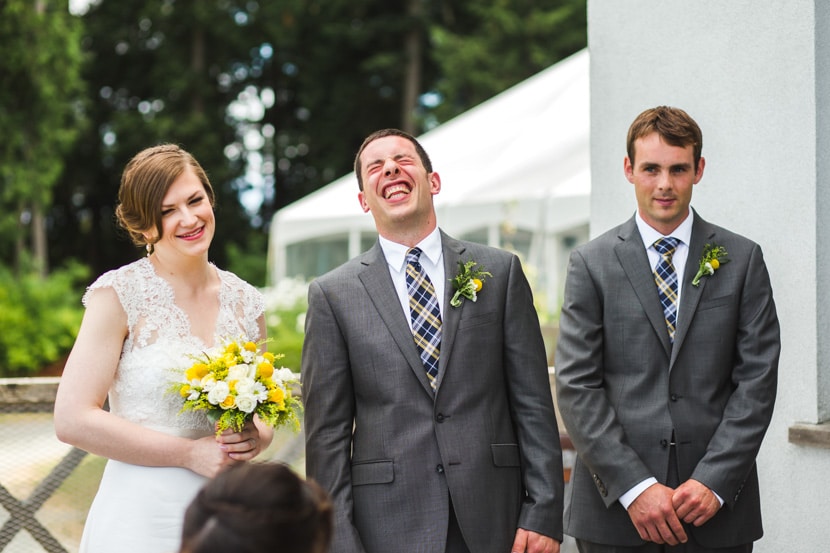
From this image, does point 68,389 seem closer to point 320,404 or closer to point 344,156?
point 320,404

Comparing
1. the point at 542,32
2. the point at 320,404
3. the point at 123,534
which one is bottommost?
the point at 123,534

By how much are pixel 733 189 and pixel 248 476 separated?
3.26 meters

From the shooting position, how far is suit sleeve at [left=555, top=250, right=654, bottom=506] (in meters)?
3.09

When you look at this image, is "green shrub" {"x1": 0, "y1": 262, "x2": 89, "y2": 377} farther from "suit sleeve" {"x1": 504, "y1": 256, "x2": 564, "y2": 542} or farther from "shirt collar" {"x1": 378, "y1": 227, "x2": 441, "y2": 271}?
"suit sleeve" {"x1": 504, "y1": 256, "x2": 564, "y2": 542}

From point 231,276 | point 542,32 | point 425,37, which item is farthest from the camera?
point 425,37

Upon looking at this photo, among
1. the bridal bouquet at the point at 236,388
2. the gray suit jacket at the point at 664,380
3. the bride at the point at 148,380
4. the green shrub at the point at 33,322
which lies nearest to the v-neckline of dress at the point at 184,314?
the bride at the point at 148,380

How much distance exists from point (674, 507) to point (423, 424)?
847mm

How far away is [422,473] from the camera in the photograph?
301 cm

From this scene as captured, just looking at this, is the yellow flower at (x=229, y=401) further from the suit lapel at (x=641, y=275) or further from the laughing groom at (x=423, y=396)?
the suit lapel at (x=641, y=275)

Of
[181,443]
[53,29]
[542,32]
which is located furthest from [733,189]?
[542,32]

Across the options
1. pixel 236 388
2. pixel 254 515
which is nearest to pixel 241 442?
pixel 236 388

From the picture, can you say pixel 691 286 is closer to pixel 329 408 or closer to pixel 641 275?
pixel 641 275

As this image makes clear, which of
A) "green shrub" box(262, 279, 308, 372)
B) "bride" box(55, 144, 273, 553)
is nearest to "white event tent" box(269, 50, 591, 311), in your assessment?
"green shrub" box(262, 279, 308, 372)

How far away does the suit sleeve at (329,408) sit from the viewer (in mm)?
2979
